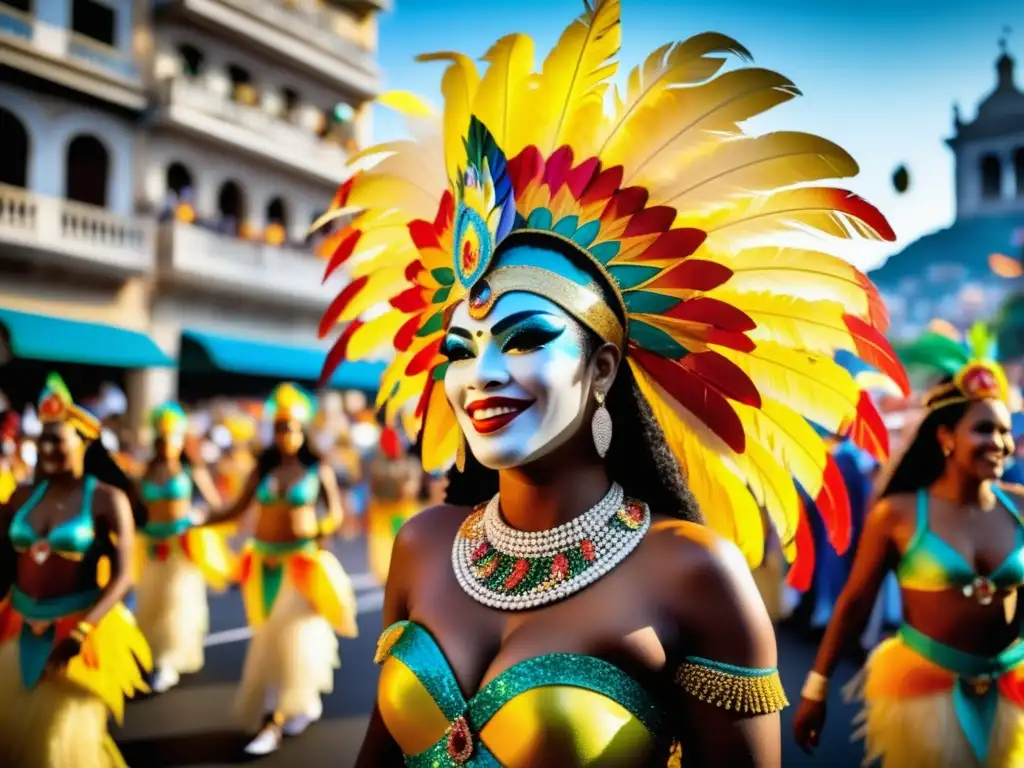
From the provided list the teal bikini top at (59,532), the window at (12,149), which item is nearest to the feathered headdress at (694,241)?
the teal bikini top at (59,532)

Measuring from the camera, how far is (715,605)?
1721mm

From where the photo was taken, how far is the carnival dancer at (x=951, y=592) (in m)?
3.30

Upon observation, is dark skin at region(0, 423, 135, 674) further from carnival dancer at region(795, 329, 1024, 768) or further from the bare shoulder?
the bare shoulder

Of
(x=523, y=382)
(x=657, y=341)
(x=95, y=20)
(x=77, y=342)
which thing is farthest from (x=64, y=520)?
(x=95, y=20)

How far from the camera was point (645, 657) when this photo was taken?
1.71m

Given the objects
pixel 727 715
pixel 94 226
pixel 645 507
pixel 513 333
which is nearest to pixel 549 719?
pixel 727 715

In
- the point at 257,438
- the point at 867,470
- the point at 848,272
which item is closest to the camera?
the point at 848,272

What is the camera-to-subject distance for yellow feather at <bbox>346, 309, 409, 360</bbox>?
94.5 inches

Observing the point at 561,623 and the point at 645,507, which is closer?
the point at 561,623

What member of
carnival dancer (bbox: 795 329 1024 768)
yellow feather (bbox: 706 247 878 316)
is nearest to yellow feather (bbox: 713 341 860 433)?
yellow feather (bbox: 706 247 878 316)

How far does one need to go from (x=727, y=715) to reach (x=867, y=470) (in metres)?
6.40

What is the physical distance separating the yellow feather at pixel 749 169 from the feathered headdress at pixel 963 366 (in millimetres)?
2002

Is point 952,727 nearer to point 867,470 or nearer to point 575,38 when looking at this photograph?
point 575,38

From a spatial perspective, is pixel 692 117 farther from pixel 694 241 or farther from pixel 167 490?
pixel 167 490
